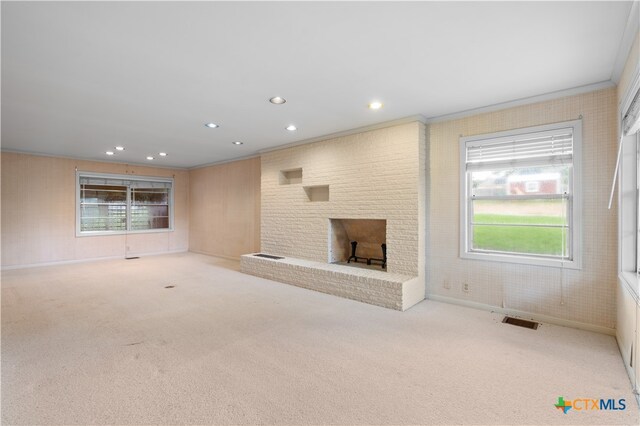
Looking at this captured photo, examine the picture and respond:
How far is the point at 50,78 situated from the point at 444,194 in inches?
172

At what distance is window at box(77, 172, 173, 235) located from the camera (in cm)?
723

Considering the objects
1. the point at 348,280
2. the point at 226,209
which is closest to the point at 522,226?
the point at 348,280

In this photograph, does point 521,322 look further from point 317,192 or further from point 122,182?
point 122,182

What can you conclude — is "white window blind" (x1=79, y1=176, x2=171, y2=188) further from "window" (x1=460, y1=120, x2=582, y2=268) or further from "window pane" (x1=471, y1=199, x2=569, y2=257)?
"window pane" (x1=471, y1=199, x2=569, y2=257)

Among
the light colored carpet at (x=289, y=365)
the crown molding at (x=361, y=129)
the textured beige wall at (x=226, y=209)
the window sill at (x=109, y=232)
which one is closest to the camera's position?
the light colored carpet at (x=289, y=365)

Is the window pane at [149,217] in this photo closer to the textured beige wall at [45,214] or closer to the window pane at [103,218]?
the window pane at [103,218]

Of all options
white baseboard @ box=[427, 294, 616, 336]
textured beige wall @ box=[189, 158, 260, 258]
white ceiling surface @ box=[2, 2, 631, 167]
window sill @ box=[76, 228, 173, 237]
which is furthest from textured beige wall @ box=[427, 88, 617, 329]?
window sill @ box=[76, 228, 173, 237]

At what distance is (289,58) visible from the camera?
2.50 metres

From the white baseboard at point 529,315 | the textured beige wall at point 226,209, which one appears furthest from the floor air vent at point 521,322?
the textured beige wall at point 226,209

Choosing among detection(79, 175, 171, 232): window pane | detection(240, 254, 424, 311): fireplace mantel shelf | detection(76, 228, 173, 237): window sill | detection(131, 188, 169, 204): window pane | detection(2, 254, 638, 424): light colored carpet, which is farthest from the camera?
detection(131, 188, 169, 204): window pane

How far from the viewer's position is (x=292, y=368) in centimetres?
237

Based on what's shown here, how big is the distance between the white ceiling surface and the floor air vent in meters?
2.41

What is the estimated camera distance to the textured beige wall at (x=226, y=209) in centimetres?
697

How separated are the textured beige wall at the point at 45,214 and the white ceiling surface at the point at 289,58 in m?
2.77
